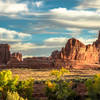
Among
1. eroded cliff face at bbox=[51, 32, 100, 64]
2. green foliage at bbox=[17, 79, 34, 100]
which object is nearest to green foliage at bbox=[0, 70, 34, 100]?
green foliage at bbox=[17, 79, 34, 100]

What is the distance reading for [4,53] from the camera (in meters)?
144

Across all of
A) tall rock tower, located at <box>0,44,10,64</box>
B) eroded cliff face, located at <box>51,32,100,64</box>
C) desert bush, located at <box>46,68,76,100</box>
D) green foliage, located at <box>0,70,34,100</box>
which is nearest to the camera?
desert bush, located at <box>46,68,76,100</box>

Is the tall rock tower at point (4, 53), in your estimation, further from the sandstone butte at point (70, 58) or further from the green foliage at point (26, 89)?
the green foliage at point (26, 89)

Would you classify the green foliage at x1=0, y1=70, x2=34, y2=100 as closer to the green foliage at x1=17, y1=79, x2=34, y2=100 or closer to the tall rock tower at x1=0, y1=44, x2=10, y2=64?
the green foliage at x1=17, y1=79, x2=34, y2=100

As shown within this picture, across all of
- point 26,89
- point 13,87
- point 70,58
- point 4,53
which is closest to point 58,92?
point 26,89

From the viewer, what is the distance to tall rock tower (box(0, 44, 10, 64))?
470 feet

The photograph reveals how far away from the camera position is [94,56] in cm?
13012

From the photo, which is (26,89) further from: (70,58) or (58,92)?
(70,58)

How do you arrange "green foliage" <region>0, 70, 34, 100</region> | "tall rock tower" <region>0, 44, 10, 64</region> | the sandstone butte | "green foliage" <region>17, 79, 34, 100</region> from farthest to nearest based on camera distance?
"tall rock tower" <region>0, 44, 10, 64</region>
the sandstone butte
"green foliage" <region>0, 70, 34, 100</region>
"green foliage" <region>17, 79, 34, 100</region>

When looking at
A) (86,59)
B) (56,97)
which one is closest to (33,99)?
(56,97)

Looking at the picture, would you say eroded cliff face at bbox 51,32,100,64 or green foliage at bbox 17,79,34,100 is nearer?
green foliage at bbox 17,79,34,100

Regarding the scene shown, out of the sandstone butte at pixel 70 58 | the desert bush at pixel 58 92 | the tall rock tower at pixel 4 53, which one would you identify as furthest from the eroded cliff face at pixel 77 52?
the desert bush at pixel 58 92

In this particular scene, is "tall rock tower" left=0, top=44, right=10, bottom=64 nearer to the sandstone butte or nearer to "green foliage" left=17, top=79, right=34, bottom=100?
the sandstone butte

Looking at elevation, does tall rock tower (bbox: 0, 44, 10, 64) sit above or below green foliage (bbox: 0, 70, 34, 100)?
below
